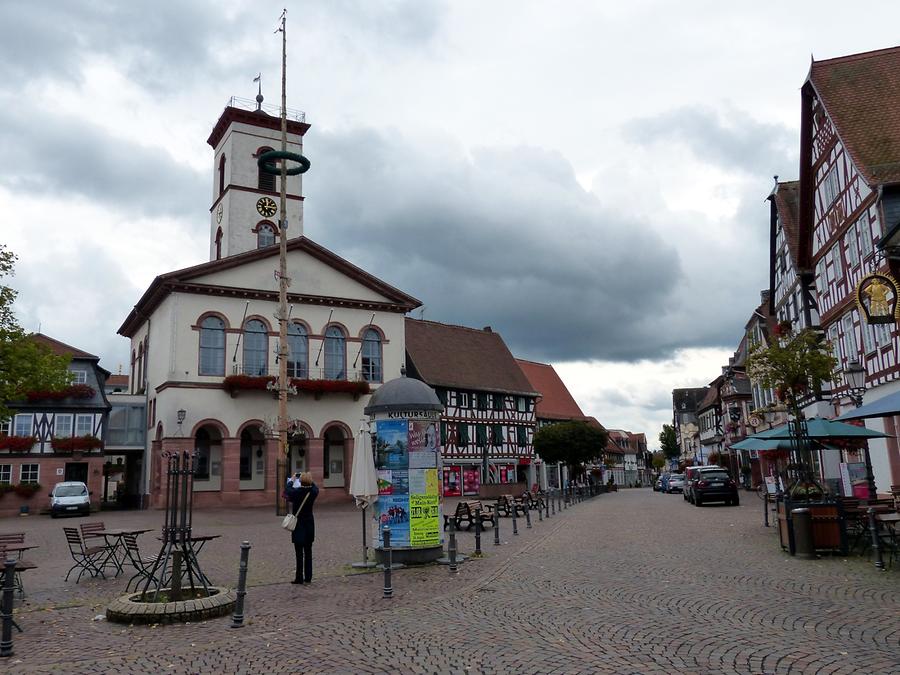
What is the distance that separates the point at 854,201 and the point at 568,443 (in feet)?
105

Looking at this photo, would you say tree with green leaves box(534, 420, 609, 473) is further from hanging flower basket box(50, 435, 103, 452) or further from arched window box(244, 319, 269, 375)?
hanging flower basket box(50, 435, 103, 452)

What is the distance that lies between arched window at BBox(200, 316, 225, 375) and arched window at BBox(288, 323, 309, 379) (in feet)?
11.3

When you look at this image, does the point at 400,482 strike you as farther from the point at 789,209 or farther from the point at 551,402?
the point at 551,402

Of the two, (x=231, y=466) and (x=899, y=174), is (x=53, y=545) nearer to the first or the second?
(x=231, y=466)

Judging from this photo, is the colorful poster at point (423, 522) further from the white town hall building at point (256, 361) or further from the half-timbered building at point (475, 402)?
the half-timbered building at point (475, 402)

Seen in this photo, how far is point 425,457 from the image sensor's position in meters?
14.6

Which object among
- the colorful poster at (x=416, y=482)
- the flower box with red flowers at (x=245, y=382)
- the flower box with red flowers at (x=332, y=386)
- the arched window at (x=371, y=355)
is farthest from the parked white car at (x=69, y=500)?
the colorful poster at (x=416, y=482)

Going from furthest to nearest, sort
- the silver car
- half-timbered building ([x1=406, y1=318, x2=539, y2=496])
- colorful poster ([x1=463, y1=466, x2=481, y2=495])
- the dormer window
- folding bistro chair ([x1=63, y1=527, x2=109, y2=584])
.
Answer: the silver car < colorful poster ([x1=463, y1=466, x2=481, y2=495]) < half-timbered building ([x1=406, y1=318, x2=539, y2=496]) < the dormer window < folding bistro chair ([x1=63, y1=527, x2=109, y2=584])

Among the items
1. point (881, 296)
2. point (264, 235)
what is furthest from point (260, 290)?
point (881, 296)

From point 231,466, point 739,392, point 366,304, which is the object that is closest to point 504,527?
point 231,466

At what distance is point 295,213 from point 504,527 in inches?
1218

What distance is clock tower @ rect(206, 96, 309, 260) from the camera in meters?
46.1

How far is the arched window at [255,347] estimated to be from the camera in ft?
124

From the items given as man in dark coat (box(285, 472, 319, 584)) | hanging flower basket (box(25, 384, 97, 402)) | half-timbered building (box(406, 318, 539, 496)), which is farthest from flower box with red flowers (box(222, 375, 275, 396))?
man in dark coat (box(285, 472, 319, 584))
